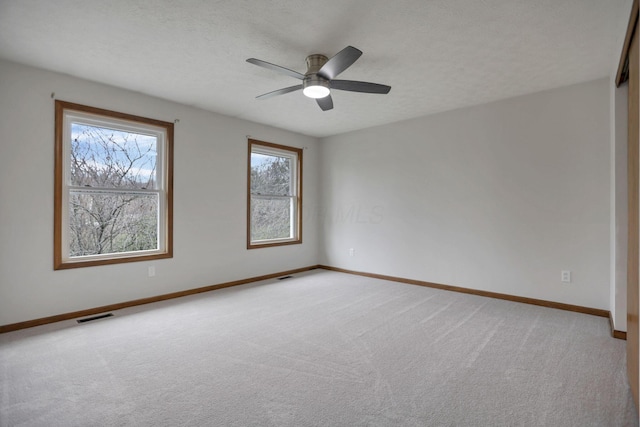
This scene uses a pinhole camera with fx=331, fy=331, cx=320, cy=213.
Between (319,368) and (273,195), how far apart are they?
3581 mm

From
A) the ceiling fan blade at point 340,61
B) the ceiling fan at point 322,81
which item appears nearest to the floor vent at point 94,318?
the ceiling fan at point 322,81

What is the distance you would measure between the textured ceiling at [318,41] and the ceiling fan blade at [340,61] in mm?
232

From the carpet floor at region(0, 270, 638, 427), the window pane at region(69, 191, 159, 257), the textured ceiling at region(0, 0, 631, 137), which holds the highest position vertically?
the textured ceiling at region(0, 0, 631, 137)

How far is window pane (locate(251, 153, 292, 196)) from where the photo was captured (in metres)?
5.32

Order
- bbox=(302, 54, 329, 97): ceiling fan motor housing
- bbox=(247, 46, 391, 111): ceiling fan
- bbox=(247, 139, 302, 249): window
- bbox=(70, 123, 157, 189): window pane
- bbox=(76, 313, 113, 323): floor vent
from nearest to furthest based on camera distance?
bbox=(247, 46, 391, 111): ceiling fan → bbox=(302, 54, 329, 97): ceiling fan motor housing → bbox=(76, 313, 113, 323): floor vent → bbox=(70, 123, 157, 189): window pane → bbox=(247, 139, 302, 249): window

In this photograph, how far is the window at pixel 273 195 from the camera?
5.27 metres

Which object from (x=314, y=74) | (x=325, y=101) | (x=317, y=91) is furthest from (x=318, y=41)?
(x=325, y=101)

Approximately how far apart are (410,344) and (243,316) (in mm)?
1715

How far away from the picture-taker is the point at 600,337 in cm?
289

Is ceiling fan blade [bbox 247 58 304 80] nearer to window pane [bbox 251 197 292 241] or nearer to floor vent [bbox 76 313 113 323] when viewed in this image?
window pane [bbox 251 197 292 241]

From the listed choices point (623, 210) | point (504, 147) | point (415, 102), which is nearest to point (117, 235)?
point (415, 102)

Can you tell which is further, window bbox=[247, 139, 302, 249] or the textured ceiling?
window bbox=[247, 139, 302, 249]

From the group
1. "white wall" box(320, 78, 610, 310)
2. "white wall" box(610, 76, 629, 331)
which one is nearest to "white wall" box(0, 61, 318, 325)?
"white wall" box(320, 78, 610, 310)

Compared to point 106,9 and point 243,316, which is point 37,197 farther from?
point 243,316
